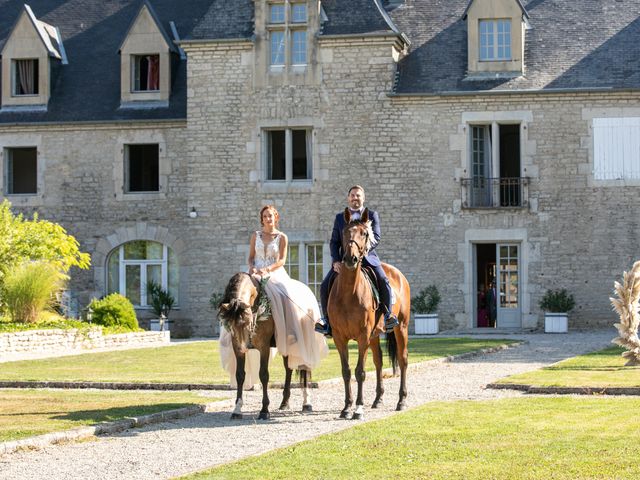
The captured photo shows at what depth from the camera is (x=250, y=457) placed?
28.3ft

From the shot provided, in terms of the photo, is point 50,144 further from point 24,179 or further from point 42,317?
point 42,317

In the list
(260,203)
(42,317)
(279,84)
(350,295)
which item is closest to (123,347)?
(42,317)

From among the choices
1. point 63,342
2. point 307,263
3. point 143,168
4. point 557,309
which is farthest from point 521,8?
point 63,342

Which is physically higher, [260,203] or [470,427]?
[260,203]

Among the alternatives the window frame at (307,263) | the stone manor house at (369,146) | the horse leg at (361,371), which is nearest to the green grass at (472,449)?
the horse leg at (361,371)

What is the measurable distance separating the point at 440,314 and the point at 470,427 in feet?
61.2

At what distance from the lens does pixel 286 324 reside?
39.8 ft

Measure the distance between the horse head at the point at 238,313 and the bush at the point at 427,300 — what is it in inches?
664

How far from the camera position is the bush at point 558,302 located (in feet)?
91.0

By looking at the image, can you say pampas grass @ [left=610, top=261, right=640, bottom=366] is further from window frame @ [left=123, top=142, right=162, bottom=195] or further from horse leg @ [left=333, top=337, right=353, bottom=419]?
window frame @ [left=123, top=142, right=162, bottom=195]

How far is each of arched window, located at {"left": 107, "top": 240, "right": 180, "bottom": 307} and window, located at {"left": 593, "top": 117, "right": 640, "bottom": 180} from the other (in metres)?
11.2

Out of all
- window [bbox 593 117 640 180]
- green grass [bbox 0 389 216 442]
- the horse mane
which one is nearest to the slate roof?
window [bbox 593 117 640 180]

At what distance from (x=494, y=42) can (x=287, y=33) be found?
515 cm

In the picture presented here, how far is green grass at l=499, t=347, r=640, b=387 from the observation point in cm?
1355
